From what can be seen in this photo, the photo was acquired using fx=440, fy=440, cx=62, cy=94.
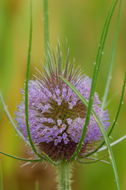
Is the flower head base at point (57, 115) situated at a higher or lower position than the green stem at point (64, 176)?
higher

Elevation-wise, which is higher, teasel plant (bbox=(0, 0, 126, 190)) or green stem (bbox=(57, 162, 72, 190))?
teasel plant (bbox=(0, 0, 126, 190))

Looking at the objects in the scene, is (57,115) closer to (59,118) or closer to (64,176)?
(59,118)

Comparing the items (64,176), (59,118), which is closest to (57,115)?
(59,118)

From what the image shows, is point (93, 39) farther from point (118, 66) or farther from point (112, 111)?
point (112, 111)

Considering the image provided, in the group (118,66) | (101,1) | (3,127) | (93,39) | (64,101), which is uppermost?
(101,1)

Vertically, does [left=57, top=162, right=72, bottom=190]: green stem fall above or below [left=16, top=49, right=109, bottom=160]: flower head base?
below

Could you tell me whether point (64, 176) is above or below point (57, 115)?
below

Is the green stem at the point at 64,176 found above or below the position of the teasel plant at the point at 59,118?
below

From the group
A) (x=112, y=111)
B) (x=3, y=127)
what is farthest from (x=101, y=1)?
(x=3, y=127)
